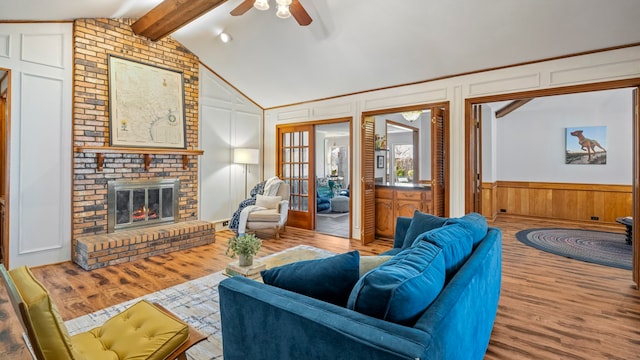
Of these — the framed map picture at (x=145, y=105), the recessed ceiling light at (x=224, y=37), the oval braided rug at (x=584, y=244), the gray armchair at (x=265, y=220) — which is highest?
the recessed ceiling light at (x=224, y=37)

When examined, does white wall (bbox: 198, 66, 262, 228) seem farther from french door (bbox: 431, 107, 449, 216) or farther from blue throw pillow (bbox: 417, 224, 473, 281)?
blue throw pillow (bbox: 417, 224, 473, 281)

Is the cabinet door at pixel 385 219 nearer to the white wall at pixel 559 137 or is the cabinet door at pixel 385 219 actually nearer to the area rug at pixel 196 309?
the area rug at pixel 196 309

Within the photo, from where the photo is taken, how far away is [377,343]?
90 centimetres

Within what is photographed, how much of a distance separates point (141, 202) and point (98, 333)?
3.32m

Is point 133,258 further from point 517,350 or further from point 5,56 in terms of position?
point 517,350

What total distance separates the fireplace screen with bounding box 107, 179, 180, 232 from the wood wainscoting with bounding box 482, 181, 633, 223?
20.4 feet

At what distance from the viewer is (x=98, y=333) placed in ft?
5.30

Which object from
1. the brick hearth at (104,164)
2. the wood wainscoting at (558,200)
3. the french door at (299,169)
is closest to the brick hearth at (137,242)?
the brick hearth at (104,164)

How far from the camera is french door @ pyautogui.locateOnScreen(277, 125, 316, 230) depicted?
587cm

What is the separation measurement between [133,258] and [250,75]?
3.34 metres

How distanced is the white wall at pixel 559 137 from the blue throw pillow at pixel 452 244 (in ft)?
21.4

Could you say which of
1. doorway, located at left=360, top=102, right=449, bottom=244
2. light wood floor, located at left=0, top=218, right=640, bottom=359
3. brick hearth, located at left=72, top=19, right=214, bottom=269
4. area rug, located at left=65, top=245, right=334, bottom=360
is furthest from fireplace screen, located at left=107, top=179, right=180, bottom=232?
doorway, located at left=360, top=102, right=449, bottom=244

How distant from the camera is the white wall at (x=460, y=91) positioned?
10.4 ft

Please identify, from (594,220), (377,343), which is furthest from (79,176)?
(594,220)
